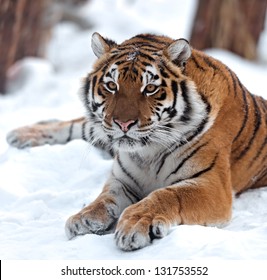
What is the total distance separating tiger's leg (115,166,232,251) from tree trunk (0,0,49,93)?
490cm

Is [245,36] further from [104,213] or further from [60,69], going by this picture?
[104,213]

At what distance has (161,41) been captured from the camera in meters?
3.91

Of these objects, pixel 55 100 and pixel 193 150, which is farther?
pixel 55 100

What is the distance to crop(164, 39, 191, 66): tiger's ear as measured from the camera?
3.65m

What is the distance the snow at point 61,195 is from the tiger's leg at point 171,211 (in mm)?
50

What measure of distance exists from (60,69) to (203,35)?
2466mm

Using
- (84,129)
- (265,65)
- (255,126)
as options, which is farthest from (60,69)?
(255,126)

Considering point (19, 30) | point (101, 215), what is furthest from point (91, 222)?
point (19, 30)

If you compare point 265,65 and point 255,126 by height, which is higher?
point 255,126

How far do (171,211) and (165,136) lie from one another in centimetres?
46

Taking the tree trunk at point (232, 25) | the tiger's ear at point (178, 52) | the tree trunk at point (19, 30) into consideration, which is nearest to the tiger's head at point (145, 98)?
the tiger's ear at point (178, 52)

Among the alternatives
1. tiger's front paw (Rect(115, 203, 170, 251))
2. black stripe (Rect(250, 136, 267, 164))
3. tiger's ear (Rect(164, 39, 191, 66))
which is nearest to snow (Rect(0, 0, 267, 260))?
tiger's front paw (Rect(115, 203, 170, 251))

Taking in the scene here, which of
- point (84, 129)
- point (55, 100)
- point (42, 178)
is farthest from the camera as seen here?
point (55, 100)

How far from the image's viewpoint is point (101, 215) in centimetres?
356
